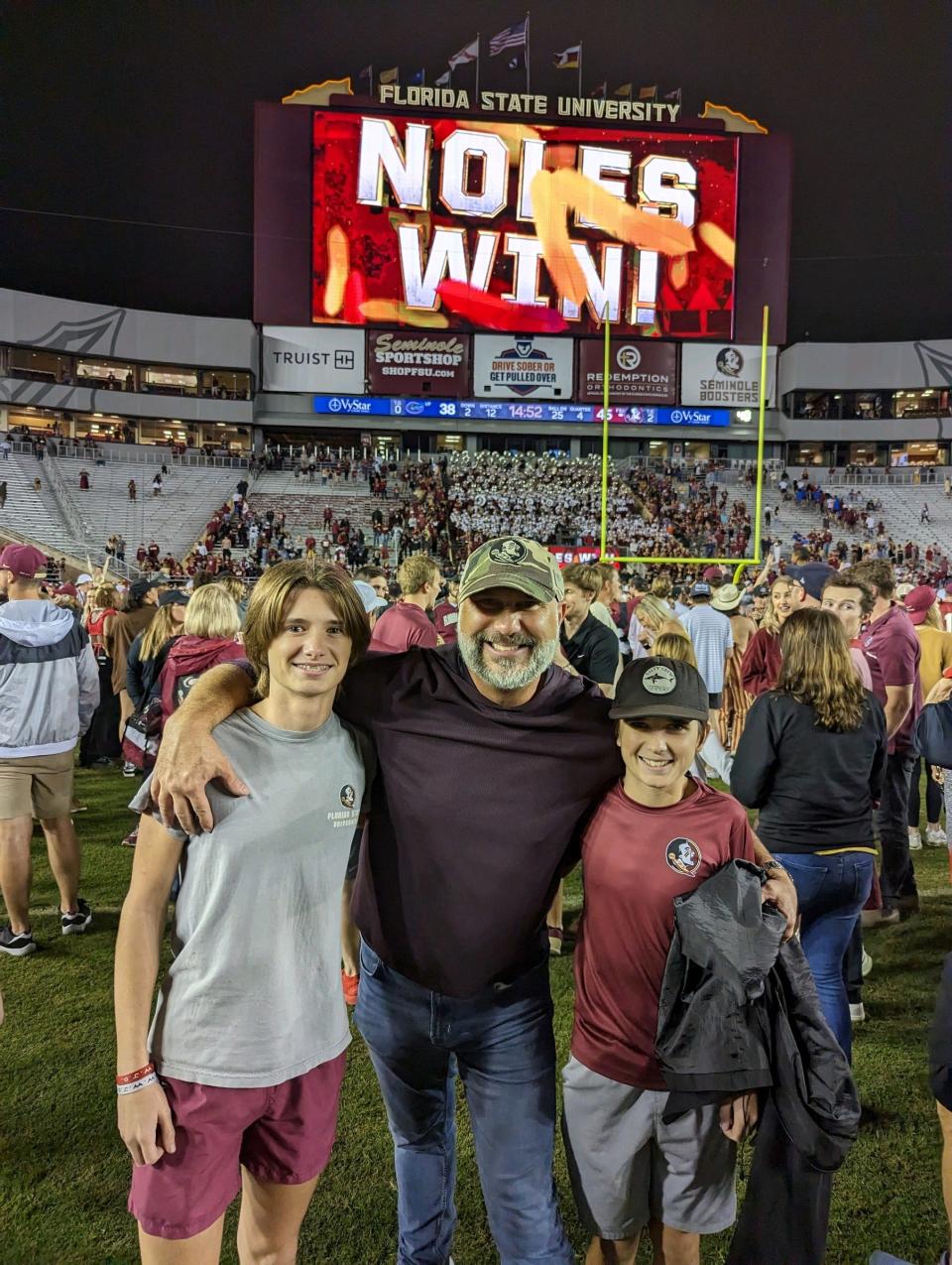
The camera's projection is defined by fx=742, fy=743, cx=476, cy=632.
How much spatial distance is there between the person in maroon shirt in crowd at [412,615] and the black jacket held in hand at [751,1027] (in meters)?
2.63

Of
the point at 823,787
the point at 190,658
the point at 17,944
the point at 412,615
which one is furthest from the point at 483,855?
the point at 17,944

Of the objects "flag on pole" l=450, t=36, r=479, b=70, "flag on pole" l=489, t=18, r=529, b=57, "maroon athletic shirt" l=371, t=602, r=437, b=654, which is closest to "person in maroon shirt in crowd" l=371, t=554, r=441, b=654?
"maroon athletic shirt" l=371, t=602, r=437, b=654

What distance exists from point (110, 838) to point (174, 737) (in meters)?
5.09

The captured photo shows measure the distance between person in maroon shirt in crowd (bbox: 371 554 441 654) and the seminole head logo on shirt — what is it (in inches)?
99.2

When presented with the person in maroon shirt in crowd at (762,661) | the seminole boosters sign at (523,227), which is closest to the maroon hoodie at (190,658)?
the person in maroon shirt in crowd at (762,661)

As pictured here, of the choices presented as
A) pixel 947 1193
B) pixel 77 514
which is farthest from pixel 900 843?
pixel 77 514

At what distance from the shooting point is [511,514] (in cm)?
3384

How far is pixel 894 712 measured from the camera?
14.2 ft

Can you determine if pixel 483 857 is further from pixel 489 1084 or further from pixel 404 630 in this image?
pixel 404 630

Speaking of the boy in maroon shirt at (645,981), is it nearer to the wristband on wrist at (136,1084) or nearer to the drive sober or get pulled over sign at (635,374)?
the wristband on wrist at (136,1084)

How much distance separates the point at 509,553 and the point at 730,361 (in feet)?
134

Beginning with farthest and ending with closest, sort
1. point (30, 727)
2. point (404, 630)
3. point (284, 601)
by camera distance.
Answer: point (404, 630), point (30, 727), point (284, 601)

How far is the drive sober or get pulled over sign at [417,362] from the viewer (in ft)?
120

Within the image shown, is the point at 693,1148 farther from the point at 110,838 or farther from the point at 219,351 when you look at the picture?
the point at 219,351
